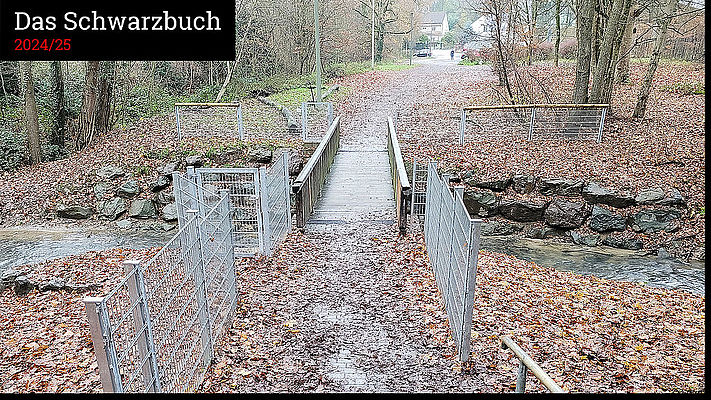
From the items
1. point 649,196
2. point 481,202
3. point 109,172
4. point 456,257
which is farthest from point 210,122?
point 456,257

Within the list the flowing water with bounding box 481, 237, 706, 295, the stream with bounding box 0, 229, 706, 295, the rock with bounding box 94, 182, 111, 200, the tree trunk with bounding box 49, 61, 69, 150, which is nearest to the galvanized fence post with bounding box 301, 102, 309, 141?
the stream with bounding box 0, 229, 706, 295

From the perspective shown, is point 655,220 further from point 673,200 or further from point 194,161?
point 194,161

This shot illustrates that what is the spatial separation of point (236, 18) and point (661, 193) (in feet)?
59.2

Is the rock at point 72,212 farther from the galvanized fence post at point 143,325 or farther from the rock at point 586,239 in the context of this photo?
the rock at point 586,239

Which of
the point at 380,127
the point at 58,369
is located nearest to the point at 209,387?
the point at 58,369

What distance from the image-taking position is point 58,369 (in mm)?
5469

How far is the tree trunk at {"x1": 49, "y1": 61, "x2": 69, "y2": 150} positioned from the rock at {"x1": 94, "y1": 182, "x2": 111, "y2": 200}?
496 cm

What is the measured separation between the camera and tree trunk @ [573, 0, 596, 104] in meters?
16.7

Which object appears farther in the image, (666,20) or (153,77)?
(153,77)

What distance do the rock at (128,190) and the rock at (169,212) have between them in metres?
1.17

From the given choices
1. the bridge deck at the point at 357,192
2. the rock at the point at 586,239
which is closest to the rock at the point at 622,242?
the rock at the point at 586,239

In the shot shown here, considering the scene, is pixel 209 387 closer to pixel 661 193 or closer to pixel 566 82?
pixel 661 193

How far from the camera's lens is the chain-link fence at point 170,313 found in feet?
10.5

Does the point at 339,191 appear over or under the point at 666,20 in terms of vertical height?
under
